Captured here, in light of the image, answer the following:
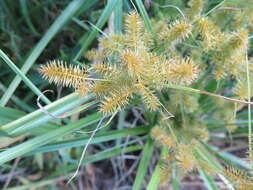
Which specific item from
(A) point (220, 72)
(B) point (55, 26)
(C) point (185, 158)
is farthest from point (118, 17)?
(C) point (185, 158)

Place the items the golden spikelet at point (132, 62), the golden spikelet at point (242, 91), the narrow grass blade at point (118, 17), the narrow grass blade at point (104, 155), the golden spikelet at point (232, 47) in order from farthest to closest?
the narrow grass blade at point (104, 155)
the narrow grass blade at point (118, 17)
the golden spikelet at point (242, 91)
the golden spikelet at point (232, 47)
the golden spikelet at point (132, 62)

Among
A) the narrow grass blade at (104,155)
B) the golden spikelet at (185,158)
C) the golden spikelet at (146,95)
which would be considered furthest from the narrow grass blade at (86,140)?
the golden spikelet at (146,95)

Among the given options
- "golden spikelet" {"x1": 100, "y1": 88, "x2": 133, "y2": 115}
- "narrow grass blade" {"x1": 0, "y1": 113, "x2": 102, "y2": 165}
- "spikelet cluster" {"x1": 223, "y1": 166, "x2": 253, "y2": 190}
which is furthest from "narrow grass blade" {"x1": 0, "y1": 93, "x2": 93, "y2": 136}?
"spikelet cluster" {"x1": 223, "y1": 166, "x2": 253, "y2": 190}

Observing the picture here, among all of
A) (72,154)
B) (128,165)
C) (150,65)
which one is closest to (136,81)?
(150,65)

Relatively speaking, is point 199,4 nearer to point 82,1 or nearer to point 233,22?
point 233,22

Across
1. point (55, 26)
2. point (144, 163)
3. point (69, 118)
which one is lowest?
point (144, 163)

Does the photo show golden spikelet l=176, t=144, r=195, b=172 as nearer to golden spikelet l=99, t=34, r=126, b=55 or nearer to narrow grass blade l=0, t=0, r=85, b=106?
golden spikelet l=99, t=34, r=126, b=55

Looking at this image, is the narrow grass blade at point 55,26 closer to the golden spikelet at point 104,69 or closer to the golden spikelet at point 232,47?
the golden spikelet at point 104,69

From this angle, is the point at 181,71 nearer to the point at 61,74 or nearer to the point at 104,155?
the point at 61,74
